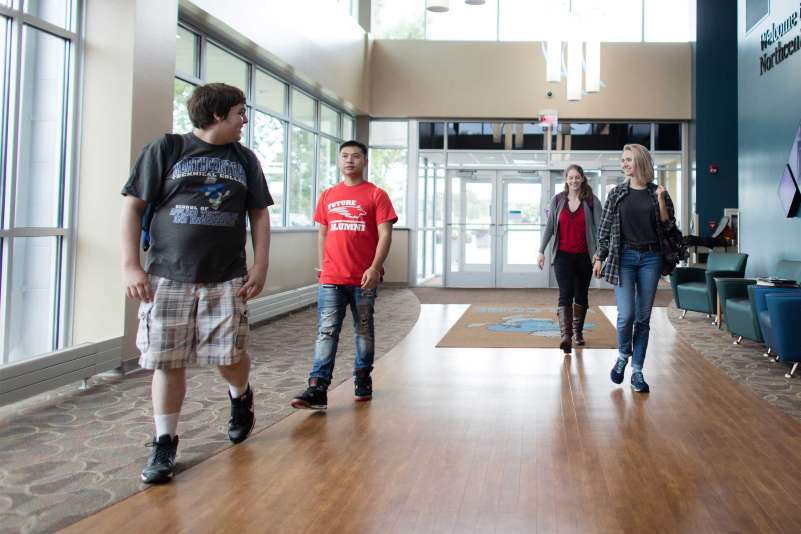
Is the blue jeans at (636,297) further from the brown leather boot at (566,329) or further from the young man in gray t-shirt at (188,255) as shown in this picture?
the young man in gray t-shirt at (188,255)

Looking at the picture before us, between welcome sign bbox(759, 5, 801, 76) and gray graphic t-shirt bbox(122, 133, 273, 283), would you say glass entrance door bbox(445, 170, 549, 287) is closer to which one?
welcome sign bbox(759, 5, 801, 76)

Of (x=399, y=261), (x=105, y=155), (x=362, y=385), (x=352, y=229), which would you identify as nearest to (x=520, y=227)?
(x=399, y=261)

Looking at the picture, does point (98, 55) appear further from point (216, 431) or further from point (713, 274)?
point (713, 274)

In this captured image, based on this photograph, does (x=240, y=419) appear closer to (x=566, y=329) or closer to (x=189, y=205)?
(x=189, y=205)

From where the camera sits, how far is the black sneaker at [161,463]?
298 centimetres

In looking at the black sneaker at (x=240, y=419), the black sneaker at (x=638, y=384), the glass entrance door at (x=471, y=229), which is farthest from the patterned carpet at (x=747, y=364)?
the glass entrance door at (x=471, y=229)

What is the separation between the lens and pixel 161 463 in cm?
303

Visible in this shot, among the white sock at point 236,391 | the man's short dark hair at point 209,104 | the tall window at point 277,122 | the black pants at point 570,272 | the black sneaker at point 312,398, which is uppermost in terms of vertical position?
the tall window at point 277,122

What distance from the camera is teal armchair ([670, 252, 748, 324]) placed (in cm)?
844

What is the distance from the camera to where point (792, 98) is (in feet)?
23.7

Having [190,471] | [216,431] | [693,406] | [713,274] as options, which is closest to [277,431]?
[216,431]

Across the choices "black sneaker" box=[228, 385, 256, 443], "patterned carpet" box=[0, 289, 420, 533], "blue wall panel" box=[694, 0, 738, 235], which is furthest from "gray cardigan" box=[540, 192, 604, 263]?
"blue wall panel" box=[694, 0, 738, 235]

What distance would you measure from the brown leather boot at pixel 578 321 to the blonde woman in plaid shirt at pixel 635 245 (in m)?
1.79

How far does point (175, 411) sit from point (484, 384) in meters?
2.47
